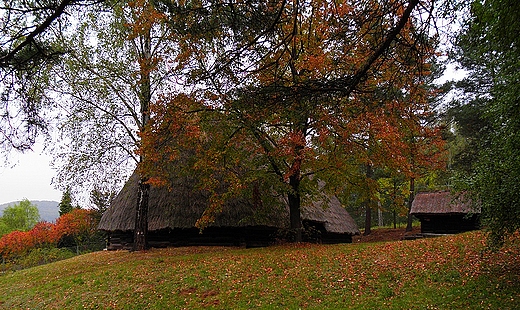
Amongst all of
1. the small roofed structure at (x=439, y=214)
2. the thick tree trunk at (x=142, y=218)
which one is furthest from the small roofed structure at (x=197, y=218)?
the small roofed structure at (x=439, y=214)

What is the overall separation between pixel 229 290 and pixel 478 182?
16.3 ft

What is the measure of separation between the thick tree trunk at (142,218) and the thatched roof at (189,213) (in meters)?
0.83

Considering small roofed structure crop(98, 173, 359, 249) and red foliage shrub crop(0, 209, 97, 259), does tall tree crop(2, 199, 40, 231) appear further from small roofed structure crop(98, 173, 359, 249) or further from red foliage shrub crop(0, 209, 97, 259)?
small roofed structure crop(98, 173, 359, 249)

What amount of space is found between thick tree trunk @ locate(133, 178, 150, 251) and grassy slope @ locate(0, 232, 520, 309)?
7.46 feet

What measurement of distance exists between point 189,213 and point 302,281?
285 inches

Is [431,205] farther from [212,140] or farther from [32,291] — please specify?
[32,291]

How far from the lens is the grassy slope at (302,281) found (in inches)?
238

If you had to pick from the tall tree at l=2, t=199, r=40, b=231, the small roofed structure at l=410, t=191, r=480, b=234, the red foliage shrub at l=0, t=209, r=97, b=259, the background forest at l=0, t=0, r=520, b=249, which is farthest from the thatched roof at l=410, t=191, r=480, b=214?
the tall tree at l=2, t=199, r=40, b=231

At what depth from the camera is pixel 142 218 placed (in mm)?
12469

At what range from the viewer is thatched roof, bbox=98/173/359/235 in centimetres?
1337

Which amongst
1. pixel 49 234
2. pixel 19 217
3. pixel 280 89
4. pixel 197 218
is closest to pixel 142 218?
pixel 197 218

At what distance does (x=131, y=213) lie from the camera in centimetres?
1505

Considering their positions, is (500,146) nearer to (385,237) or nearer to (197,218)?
(197,218)

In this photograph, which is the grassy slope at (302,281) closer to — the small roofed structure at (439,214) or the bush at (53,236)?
the small roofed structure at (439,214)
